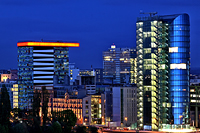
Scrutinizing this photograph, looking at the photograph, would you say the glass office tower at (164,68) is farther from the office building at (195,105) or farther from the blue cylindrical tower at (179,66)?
the office building at (195,105)

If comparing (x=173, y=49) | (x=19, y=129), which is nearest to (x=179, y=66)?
(x=173, y=49)

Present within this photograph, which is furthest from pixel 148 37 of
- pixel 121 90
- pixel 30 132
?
pixel 30 132

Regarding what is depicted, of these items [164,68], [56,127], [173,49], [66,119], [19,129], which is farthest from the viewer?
[164,68]

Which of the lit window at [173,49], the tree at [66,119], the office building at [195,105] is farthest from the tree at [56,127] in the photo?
the office building at [195,105]

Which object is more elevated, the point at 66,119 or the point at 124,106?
the point at 124,106

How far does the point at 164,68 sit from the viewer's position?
18388 cm

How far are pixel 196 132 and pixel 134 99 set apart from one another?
82.8 ft

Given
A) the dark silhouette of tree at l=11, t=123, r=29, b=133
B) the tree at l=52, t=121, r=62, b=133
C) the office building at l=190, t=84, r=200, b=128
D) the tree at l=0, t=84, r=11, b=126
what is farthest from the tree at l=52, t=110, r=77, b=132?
the office building at l=190, t=84, r=200, b=128

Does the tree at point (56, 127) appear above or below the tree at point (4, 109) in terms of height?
below

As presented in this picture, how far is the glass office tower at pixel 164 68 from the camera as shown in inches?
7136

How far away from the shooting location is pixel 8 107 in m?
163

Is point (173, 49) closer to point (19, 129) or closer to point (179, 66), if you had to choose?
point (179, 66)

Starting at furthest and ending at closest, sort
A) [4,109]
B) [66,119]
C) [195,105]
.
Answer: [195,105], [66,119], [4,109]

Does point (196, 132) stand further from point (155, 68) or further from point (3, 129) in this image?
point (3, 129)
